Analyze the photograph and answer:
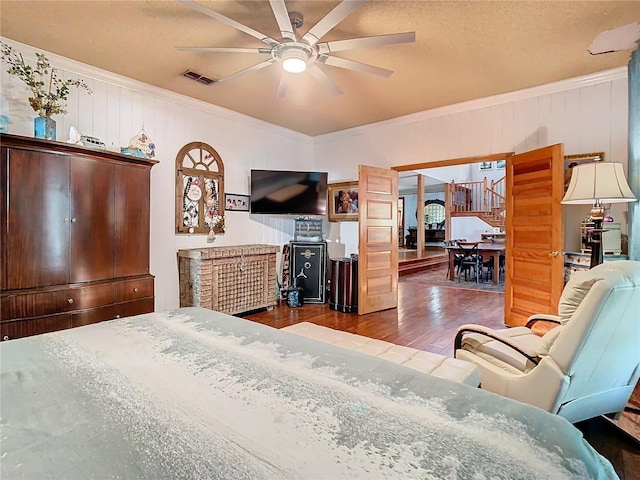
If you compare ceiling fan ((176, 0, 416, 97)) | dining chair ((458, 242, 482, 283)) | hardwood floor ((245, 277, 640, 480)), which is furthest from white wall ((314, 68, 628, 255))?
dining chair ((458, 242, 482, 283))

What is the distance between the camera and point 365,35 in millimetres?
2676

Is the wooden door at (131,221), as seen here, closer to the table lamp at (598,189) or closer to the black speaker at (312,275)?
the black speaker at (312,275)

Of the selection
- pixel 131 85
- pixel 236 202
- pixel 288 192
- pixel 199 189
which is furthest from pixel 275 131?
pixel 131 85

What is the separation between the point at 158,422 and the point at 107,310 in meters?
2.44

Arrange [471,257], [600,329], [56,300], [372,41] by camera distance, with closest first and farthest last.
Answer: [600,329] < [372,41] < [56,300] < [471,257]

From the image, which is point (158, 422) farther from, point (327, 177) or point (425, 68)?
point (327, 177)

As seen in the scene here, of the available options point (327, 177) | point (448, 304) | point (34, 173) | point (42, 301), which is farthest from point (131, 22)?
point (448, 304)

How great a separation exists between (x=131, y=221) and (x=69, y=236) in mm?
514

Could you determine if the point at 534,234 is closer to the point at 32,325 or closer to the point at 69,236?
the point at 69,236

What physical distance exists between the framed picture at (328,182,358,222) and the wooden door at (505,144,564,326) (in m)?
2.20

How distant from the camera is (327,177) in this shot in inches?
210

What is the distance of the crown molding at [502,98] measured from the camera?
3.30m

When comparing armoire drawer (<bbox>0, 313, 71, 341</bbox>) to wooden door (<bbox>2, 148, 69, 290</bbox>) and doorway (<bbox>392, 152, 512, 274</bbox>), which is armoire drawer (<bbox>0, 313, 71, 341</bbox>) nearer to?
wooden door (<bbox>2, 148, 69, 290</bbox>)

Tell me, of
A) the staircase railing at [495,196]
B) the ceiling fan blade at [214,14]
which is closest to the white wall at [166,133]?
the ceiling fan blade at [214,14]
